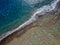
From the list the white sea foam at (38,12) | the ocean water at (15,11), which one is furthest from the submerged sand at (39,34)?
the ocean water at (15,11)

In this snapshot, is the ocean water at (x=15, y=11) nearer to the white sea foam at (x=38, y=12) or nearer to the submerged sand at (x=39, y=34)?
the white sea foam at (x=38, y=12)

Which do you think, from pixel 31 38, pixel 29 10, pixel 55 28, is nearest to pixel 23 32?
pixel 31 38

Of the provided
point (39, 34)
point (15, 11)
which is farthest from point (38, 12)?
point (39, 34)

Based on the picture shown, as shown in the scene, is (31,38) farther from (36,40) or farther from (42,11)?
(42,11)

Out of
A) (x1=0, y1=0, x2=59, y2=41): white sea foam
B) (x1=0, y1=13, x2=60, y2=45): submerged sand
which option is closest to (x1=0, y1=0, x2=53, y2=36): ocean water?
(x1=0, y1=0, x2=59, y2=41): white sea foam

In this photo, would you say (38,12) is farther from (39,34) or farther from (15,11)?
(39,34)

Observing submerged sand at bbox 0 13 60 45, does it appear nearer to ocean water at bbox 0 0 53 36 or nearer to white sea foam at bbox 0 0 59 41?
white sea foam at bbox 0 0 59 41

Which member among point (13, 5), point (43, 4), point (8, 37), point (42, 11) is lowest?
point (8, 37)
